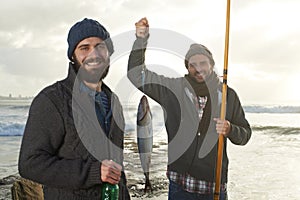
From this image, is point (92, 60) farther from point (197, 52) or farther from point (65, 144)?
point (197, 52)

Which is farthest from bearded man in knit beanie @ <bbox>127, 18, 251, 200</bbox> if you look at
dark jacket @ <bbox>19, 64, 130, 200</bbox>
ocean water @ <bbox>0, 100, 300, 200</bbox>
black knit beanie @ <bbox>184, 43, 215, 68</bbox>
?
dark jacket @ <bbox>19, 64, 130, 200</bbox>

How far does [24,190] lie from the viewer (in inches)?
237

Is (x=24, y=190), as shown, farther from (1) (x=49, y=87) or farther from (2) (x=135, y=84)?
(1) (x=49, y=87)

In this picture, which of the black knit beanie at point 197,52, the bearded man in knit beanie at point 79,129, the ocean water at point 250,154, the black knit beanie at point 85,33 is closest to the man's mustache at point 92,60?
the bearded man in knit beanie at point 79,129

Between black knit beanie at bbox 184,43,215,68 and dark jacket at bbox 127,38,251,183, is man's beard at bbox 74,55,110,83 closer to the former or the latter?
dark jacket at bbox 127,38,251,183

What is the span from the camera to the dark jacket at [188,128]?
12.5 ft

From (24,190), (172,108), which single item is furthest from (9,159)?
(172,108)

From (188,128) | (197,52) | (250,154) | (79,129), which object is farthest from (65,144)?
(250,154)

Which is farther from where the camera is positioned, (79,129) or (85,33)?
(85,33)

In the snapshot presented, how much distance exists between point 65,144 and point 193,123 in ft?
5.25

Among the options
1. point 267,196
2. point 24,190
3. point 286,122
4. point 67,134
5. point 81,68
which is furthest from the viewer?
point 286,122

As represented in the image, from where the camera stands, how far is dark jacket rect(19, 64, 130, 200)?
240 cm

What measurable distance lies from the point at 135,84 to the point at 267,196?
6372 mm

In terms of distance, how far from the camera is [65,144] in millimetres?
2488
